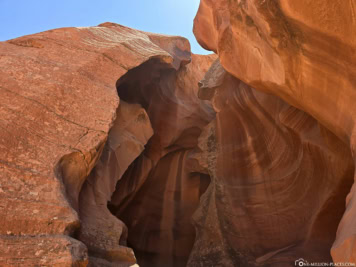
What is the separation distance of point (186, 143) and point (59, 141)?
6.79 metres

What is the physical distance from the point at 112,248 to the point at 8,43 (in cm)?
462

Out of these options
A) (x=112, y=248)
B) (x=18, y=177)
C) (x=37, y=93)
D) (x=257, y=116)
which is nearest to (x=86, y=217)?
(x=112, y=248)

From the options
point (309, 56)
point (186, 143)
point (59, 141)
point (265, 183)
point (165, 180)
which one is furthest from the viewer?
point (186, 143)

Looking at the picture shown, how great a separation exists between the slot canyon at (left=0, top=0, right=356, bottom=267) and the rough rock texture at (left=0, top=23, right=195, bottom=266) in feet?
0.07

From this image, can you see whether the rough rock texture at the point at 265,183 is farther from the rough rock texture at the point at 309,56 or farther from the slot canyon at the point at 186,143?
the rough rock texture at the point at 309,56

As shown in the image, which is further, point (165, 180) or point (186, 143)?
point (186, 143)

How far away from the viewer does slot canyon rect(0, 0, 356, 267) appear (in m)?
4.48

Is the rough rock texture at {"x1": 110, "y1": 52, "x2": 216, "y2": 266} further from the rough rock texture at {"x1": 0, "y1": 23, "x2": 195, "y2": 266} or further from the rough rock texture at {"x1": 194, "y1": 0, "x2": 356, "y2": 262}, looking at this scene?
the rough rock texture at {"x1": 194, "y1": 0, "x2": 356, "y2": 262}

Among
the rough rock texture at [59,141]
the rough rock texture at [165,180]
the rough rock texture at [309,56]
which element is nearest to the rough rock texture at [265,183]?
the rough rock texture at [165,180]

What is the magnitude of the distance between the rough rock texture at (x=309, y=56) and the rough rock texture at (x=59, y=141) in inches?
108

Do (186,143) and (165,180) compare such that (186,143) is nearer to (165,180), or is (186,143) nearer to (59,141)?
(165,180)

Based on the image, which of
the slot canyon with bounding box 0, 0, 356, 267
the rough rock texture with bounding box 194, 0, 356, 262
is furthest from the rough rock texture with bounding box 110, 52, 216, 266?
the rough rock texture with bounding box 194, 0, 356, 262

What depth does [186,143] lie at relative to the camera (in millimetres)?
11914

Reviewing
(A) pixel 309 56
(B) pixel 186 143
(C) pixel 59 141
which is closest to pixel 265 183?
(B) pixel 186 143
